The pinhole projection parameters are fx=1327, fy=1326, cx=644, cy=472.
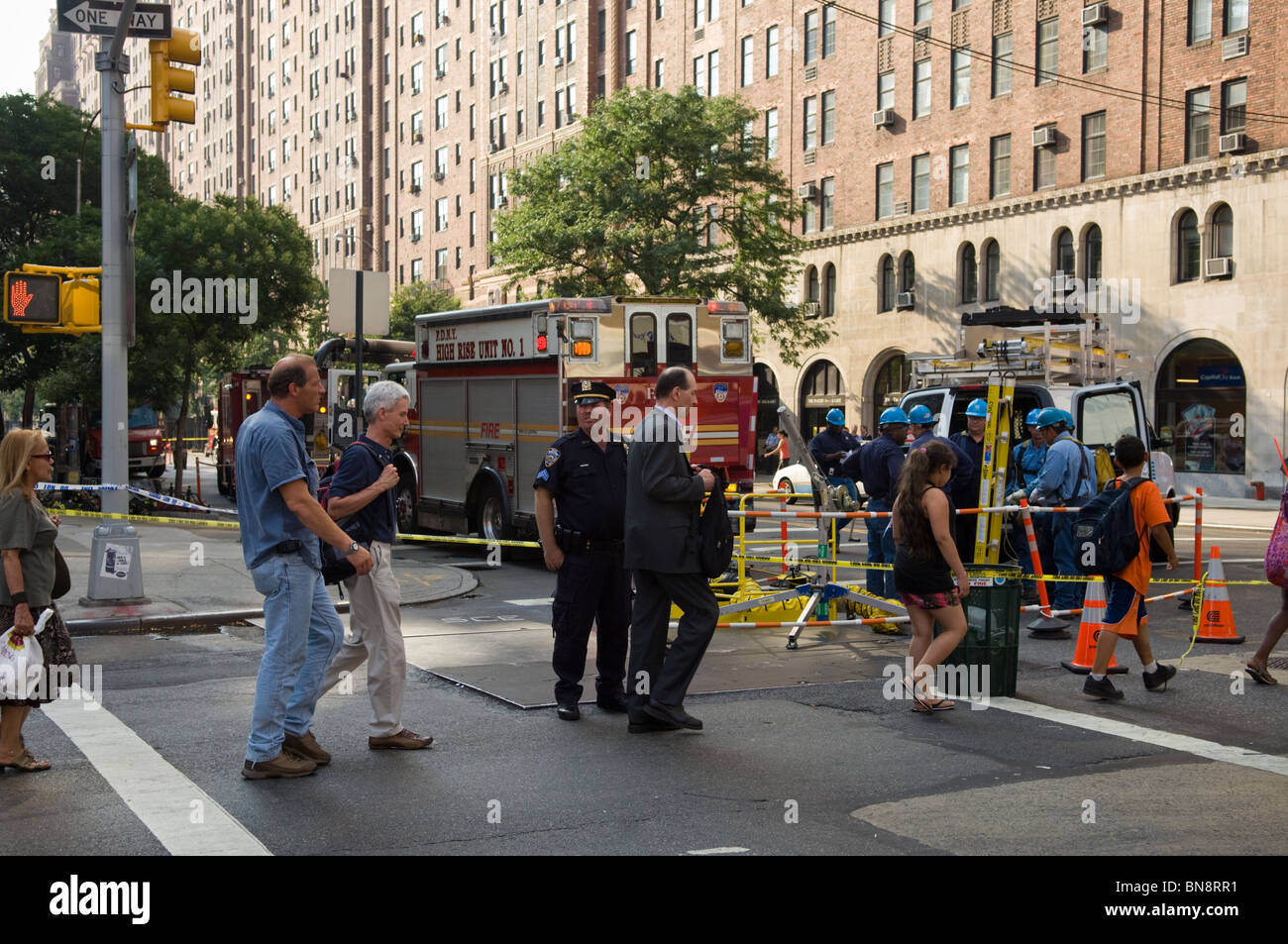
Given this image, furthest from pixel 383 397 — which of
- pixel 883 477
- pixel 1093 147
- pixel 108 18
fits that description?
pixel 1093 147

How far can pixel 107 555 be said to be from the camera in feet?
40.1

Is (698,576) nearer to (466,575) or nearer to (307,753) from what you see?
(307,753)

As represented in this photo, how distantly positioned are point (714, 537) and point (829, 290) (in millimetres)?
39293

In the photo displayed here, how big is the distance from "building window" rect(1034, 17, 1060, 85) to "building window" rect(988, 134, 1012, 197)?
1.98 meters

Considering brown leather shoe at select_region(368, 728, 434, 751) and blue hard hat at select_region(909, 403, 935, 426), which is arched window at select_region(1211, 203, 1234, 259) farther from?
brown leather shoe at select_region(368, 728, 434, 751)

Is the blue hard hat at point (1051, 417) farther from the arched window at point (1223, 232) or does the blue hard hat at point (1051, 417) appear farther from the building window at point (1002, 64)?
the building window at point (1002, 64)

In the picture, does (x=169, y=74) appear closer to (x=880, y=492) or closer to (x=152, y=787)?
(x=880, y=492)

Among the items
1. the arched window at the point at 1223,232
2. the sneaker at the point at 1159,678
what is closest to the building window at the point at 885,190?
the arched window at the point at 1223,232

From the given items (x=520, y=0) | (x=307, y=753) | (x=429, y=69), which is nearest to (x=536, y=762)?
(x=307, y=753)

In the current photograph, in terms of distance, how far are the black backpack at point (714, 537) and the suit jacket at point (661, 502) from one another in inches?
1.8

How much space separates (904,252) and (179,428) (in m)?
23.2

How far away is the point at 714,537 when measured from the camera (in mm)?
7422

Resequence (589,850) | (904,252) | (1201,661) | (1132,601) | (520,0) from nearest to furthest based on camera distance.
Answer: (589,850) < (1132,601) < (1201,661) < (904,252) < (520,0)

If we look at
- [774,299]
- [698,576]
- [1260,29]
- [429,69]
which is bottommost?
[698,576]
